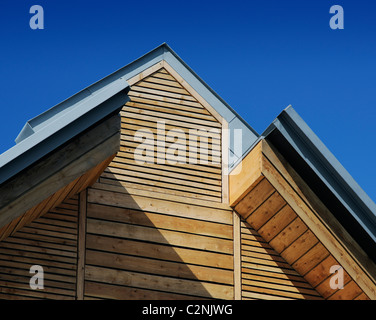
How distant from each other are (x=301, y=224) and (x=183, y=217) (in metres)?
1.47

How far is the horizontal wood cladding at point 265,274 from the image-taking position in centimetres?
885

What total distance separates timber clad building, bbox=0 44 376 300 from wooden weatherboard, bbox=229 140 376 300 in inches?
0.6

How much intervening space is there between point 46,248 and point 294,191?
3020 millimetres

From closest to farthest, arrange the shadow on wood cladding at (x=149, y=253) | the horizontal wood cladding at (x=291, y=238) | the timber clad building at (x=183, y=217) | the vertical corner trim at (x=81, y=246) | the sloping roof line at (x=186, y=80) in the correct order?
the timber clad building at (x=183, y=217)
the vertical corner trim at (x=81, y=246)
the shadow on wood cladding at (x=149, y=253)
the horizontal wood cladding at (x=291, y=238)
the sloping roof line at (x=186, y=80)

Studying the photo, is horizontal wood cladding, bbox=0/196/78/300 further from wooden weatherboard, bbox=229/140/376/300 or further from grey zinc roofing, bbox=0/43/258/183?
wooden weatherboard, bbox=229/140/376/300

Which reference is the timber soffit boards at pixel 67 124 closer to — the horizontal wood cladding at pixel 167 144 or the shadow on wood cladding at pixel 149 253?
the horizontal wood cladding at pixel 167 144

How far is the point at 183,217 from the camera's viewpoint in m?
8.95

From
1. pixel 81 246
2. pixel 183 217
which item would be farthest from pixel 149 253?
pixel 81 246

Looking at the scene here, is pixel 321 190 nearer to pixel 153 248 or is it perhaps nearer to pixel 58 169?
pixel 153 248

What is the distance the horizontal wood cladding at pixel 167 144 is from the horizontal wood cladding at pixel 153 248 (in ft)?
0.75

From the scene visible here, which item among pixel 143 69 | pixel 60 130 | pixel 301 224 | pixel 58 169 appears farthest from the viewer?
pixel 143 69

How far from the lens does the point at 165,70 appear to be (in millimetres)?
10117

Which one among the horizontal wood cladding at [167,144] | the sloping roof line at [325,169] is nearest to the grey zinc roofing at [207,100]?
the sloping roof line at [325,169]
